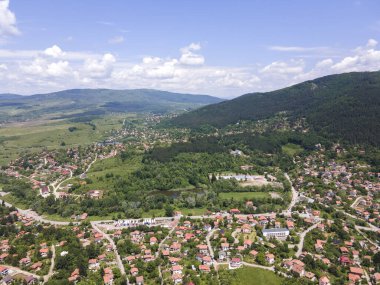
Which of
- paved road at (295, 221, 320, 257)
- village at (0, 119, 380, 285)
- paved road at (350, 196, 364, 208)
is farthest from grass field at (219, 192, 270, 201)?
paved road at (350, 196, 364, 208)

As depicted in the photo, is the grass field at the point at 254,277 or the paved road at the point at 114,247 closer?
the grass field at the point at 254,277

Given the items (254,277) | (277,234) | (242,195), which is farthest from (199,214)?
(254,277)

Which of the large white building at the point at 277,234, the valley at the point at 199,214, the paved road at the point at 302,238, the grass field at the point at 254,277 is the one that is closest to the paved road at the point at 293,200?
the valley at the point at 199,214

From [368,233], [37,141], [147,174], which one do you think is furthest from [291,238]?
[37,141]

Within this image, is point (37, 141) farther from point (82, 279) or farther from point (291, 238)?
point (291, 238)

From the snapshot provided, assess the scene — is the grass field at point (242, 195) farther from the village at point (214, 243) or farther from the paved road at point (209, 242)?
the paved road at point (209, 242)

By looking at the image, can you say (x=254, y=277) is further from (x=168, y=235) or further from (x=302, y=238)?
(x=168, y=235)
